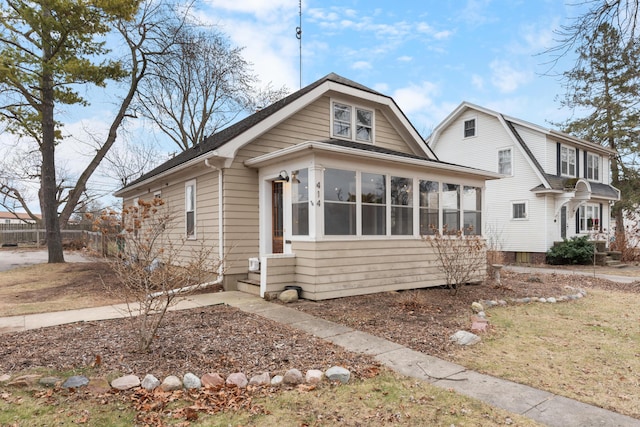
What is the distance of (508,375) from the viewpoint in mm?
3863

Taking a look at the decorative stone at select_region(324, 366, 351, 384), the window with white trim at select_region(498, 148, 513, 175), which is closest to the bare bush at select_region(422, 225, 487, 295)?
the decorative stone at select_region(324, 366, 351, 384)

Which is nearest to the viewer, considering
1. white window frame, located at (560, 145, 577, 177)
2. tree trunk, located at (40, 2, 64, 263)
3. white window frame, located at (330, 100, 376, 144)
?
white window frame, located at (330, 100, 376, 144)

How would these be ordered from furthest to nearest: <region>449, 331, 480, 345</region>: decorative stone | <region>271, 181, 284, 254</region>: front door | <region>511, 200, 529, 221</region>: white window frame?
<region>511, 200, 529, 221</region>: white window frame
<region>271, 181, 284, 254</region>: front door
<region>449, 331, 480, 345</region>: decorative stone

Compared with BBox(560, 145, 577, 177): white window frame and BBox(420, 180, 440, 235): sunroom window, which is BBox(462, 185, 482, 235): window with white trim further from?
BBox(560, 145, 577, 177): white window frame

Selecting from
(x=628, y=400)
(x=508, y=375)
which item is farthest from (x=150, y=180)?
(x=628, y=400)

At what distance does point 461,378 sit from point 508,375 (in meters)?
0.52

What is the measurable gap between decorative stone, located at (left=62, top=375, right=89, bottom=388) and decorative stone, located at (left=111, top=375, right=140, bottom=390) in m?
0.24

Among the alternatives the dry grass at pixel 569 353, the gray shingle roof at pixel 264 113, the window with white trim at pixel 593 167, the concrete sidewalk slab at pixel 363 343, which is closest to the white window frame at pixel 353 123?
the gray shingle roof at pixel 264 113

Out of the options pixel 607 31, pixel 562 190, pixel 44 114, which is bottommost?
pixel 562 190

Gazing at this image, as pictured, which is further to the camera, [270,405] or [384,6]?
[384,6]

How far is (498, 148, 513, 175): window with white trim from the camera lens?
1758 cm

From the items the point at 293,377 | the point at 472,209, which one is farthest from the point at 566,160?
the point at 293,377

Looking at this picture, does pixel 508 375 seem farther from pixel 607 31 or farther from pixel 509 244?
pixel 509 244

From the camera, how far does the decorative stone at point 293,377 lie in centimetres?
355
